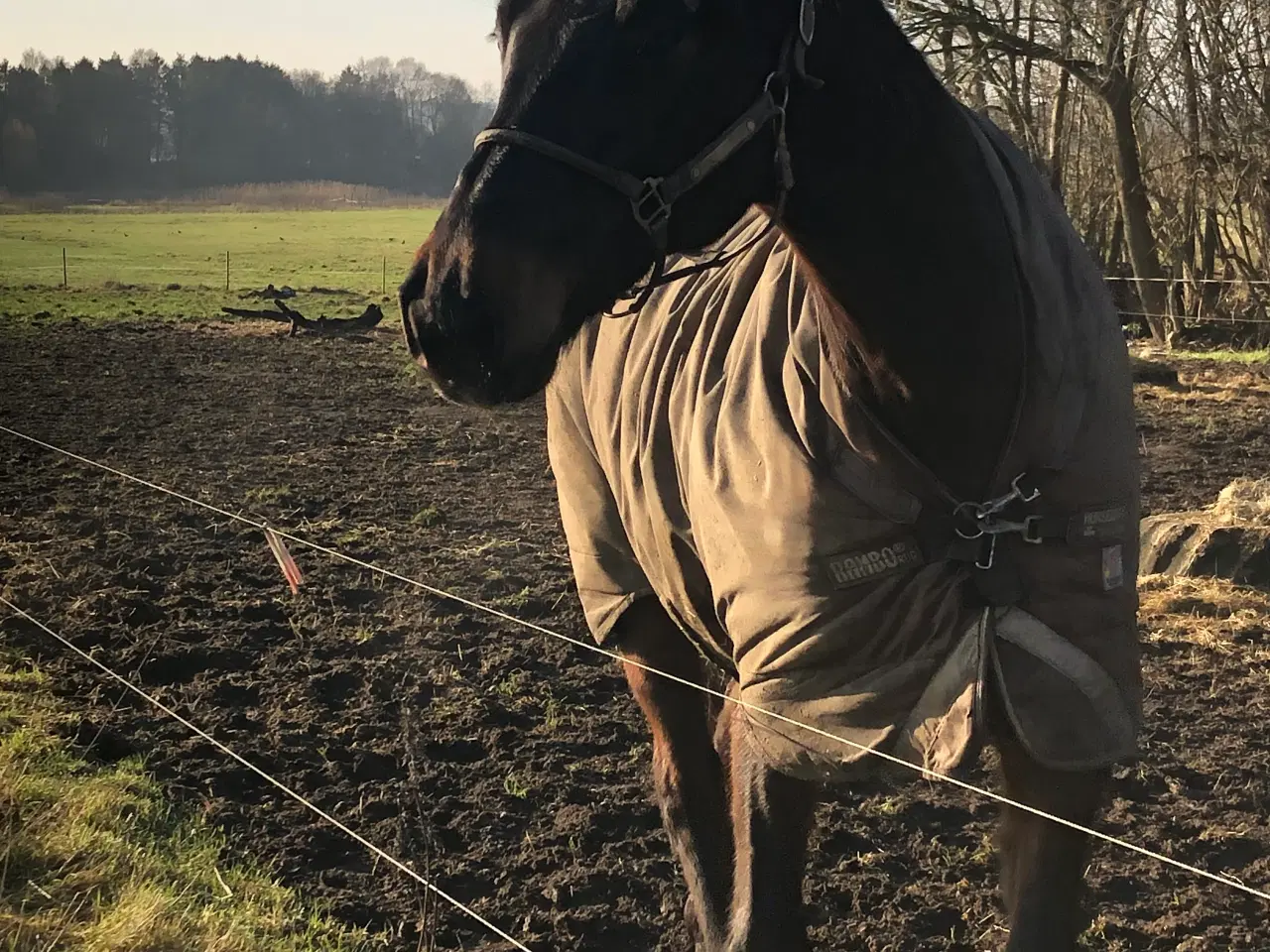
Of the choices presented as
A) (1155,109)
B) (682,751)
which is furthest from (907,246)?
(1155,109)

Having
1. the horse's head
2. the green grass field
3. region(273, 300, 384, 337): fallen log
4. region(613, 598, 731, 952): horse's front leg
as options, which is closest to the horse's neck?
the horse's head

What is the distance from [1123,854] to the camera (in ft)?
10.6

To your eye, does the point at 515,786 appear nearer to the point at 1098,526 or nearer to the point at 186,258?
the point at 1098,526

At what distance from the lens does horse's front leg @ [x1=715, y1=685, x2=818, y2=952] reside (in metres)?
2.31

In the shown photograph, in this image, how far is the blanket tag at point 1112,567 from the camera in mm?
1983

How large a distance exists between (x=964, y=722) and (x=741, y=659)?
0.45m

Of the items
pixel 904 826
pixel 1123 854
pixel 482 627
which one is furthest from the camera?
pixel 482 627

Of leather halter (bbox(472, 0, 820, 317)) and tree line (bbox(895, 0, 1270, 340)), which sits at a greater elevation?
tree line (bbox(895, 0, 1270, 340))

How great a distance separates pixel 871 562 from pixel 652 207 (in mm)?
712

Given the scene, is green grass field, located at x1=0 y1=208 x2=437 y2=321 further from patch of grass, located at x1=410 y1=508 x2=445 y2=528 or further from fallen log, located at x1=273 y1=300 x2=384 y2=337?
patch of grass, located at x1=410 y1=508 x2=445 y2=528

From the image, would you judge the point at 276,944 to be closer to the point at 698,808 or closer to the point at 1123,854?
the point at 698,808

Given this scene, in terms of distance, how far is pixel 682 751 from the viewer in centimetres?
306

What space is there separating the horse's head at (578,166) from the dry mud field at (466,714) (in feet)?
5.76

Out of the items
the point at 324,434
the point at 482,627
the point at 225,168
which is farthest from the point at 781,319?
the point at 225,168
